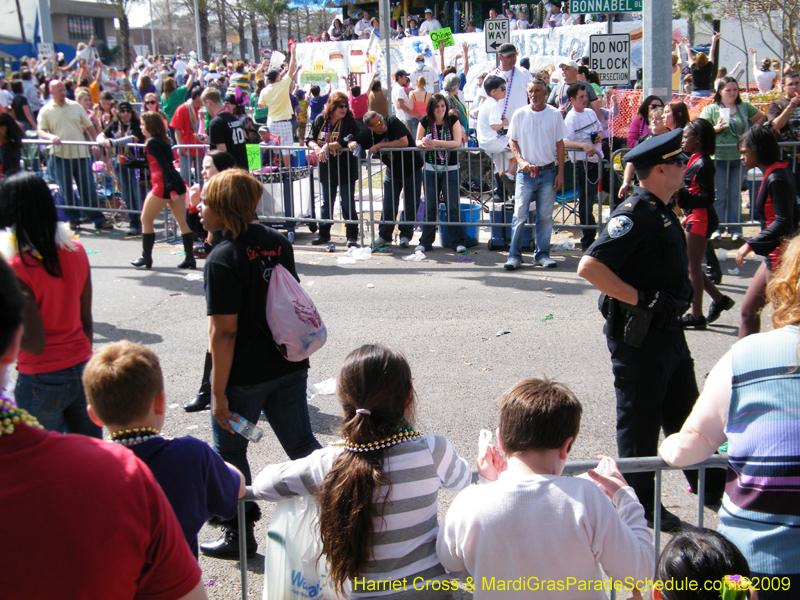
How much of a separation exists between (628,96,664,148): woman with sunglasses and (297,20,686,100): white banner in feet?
34.5

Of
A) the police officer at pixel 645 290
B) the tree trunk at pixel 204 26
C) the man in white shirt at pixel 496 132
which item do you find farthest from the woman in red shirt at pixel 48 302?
the tree trunk at pixel 204 26

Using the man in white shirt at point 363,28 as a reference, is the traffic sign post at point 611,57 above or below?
below

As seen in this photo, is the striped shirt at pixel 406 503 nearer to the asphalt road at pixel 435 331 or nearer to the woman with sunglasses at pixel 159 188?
the asphalt road at pixel 435 331

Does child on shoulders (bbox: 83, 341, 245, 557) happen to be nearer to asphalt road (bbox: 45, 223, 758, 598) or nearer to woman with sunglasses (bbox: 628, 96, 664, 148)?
asphalt road (bbox: 45, 223, 758, 598)

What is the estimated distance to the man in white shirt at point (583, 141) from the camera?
1023 centimetres

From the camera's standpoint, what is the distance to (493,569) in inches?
87.0

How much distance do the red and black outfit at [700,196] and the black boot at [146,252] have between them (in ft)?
21.2

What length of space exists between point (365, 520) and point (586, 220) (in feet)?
27.5

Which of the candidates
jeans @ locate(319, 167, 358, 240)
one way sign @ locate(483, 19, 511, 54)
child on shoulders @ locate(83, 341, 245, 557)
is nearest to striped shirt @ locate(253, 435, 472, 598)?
child on shoulders @ locate(83, 341, 245, 557)

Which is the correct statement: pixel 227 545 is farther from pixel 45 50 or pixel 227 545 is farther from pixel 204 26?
pixel 204 26

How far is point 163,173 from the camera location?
30.8 feet

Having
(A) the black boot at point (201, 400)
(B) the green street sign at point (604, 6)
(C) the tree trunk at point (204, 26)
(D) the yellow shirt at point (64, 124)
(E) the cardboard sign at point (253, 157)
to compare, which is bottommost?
(A) the black boot at point (201, 400)

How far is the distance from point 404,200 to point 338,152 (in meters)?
1.14

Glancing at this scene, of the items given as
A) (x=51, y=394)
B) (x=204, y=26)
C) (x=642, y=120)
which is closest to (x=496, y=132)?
(x=642, y=120)
